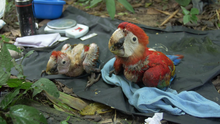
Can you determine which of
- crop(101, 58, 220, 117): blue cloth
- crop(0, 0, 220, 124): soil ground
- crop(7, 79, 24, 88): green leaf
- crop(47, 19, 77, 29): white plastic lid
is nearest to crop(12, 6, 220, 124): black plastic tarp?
crop(101, 58, 220, 117): blue cloth

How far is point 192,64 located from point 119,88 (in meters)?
1.00

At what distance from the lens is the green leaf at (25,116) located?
105 cm

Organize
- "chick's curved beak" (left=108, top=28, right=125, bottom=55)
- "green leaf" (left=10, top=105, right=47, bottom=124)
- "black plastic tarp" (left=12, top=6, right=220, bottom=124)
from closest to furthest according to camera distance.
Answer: "green leaf" (left=10, top=105, right=47, bottom=124) → "chick's curved beak" (left=108, top=28, right=125, bottom=55) → "black plastic tarp" (left=12, top=6, right=220, bottom=124)

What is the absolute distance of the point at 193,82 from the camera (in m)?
1.76

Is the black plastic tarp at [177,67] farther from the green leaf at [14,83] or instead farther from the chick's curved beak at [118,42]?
the green leaf at [14,83]

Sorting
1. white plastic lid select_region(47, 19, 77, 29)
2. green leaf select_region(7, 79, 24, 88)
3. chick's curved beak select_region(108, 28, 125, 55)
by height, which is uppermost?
chick's curved beak select_region(108, 28, 125, 55)

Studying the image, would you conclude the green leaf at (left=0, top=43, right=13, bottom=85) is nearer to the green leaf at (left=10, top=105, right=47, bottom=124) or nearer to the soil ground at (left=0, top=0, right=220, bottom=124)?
the green leaf at (left=10, top=105, right=47, bottom=124)

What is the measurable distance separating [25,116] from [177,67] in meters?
1.66

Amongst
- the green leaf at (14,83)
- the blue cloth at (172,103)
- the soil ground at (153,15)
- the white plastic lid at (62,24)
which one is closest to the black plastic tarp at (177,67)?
the blue cloth at (172,103)

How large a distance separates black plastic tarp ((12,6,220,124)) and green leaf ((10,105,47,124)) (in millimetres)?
588

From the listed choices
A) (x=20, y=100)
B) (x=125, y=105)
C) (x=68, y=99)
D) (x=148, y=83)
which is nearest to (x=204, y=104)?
(x=148, y=83)

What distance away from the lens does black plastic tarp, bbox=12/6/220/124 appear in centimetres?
158

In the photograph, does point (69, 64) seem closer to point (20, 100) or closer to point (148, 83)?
point (20, 100)

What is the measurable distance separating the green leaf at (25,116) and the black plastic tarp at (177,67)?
1.93ft
